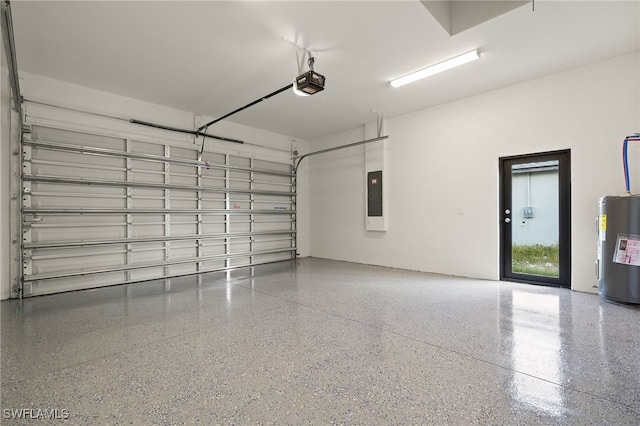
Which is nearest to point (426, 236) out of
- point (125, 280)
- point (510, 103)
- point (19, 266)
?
point (510, 103)

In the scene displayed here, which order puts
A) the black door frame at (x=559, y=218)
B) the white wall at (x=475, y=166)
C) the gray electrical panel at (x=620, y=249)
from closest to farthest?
the gray electrical panel at (x=620, y=249) → the white wall at (x=475, y=166) → the black door frame at (x=559, y=218)

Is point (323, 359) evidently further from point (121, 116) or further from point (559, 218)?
point (121, 116)

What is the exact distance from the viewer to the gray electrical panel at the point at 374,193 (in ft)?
21.1

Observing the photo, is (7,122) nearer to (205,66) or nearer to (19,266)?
(19,266)

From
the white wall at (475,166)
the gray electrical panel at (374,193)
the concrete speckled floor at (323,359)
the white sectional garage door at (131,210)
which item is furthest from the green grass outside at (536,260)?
the white sectional garage door at (131,210)

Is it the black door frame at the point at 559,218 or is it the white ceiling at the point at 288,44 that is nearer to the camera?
the white ceiling at the point at 288,44

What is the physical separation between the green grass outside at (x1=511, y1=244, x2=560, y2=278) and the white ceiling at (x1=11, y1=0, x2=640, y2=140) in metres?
2.68

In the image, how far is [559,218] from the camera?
4434 mm

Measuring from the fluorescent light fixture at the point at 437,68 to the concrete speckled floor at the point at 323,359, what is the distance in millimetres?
3142

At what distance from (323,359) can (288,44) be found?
3.43m

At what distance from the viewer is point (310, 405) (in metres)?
1.70

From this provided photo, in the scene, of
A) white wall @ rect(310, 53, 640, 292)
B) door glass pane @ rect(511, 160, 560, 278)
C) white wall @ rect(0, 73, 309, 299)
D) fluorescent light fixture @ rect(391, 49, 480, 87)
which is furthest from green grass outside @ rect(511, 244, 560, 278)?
white wall @ rect(0, 73, 309, 299)
